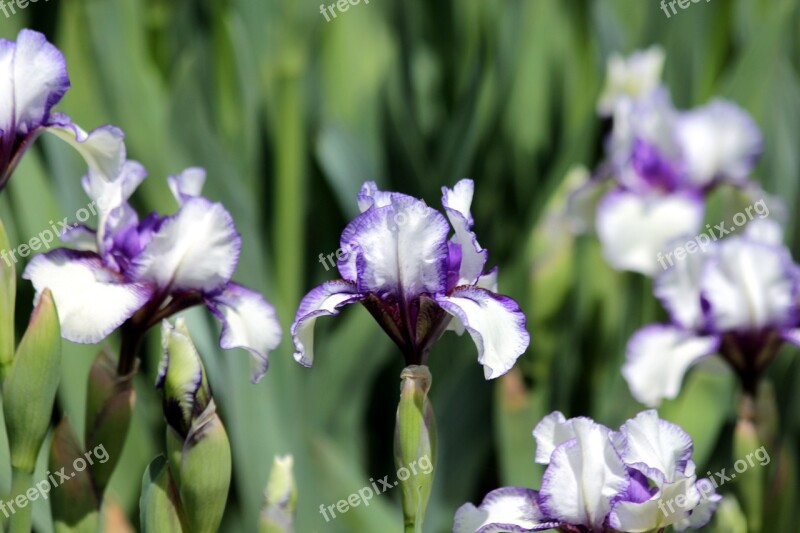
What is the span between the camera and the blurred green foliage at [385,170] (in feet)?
3.79

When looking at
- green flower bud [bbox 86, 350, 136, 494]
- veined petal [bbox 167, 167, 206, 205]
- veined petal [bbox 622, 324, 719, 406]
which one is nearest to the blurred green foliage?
veined petal [bbox 622, 324, 719, 406]

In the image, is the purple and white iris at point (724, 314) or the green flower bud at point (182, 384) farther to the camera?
the purple and white iris at point (724, 314)

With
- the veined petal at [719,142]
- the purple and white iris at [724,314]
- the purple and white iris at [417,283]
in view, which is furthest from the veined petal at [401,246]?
the veined petal at [719,142]

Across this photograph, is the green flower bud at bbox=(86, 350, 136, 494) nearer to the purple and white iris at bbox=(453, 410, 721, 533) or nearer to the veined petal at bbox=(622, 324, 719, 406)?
the purple and white iris at bbox=(453, 410, 721, 533)

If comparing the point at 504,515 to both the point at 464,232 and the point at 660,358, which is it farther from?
the point at 660,358

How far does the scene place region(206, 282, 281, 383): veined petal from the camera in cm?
69

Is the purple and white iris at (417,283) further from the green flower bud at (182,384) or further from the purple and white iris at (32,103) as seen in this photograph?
the purple and white iris at (32,103)

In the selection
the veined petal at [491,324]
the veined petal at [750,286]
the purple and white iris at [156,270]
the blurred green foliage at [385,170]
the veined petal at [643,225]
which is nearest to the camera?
the veined petal at [491,324]

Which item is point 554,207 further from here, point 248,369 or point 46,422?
point 46,422

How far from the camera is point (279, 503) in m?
0.65

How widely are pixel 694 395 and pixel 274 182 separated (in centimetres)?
65

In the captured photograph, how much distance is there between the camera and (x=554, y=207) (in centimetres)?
130

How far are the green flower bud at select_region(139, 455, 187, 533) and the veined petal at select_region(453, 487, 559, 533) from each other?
177 mm

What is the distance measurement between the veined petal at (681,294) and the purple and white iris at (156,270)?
20.9 inches
